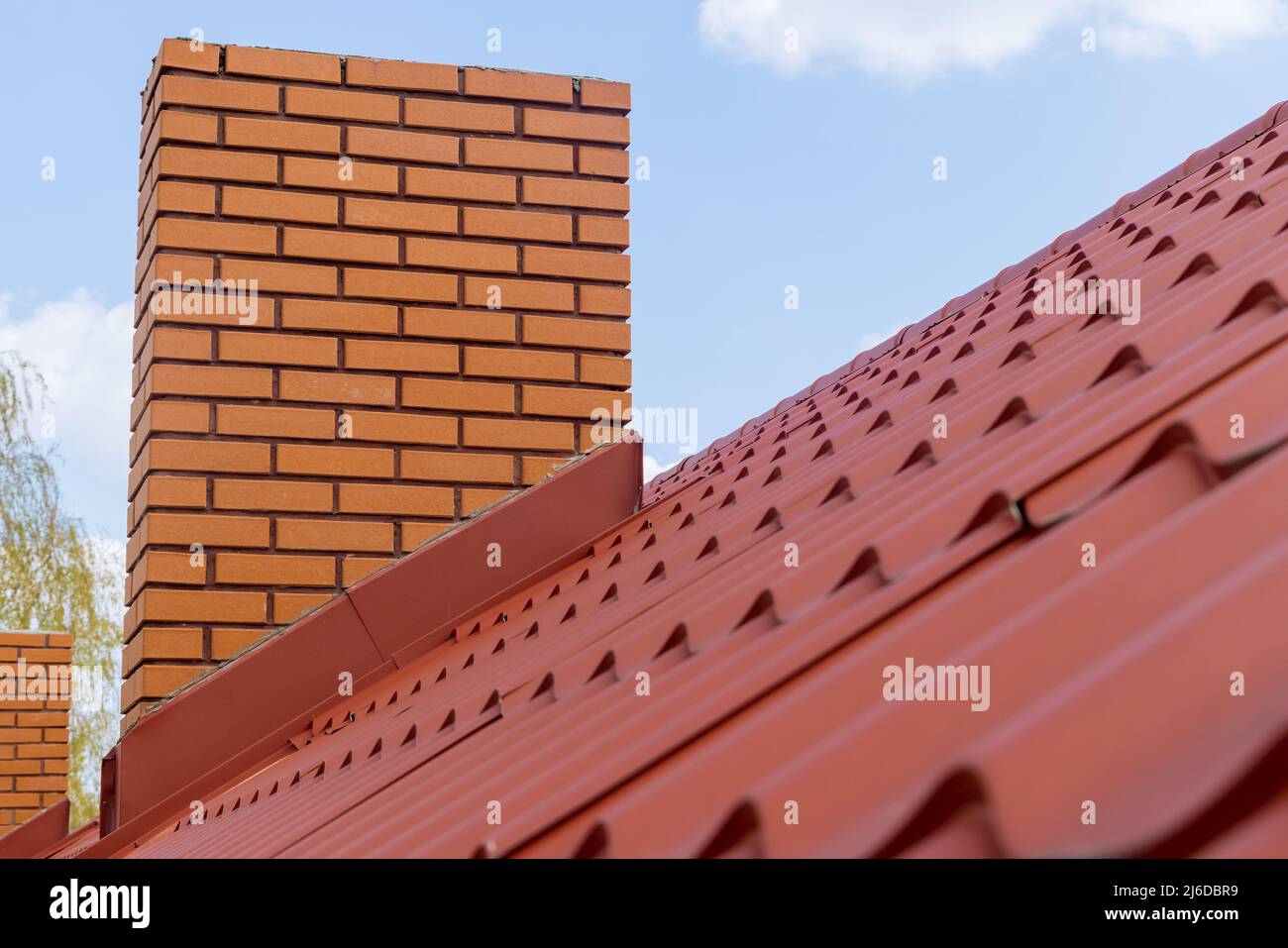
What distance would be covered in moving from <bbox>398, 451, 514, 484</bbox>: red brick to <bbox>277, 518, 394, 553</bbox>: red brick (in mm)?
211

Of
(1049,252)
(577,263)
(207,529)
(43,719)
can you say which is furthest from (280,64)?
(43,719)

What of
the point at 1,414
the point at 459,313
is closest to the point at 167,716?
the point at 459,313

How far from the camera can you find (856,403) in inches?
140

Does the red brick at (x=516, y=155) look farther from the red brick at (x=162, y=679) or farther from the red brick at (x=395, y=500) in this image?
the red brick at (x=162, y=679)

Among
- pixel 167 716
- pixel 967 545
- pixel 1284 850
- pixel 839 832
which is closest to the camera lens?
pixel 1284 850

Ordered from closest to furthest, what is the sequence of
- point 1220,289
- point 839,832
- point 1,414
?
point 839,832, point 1220,289, point 1,414

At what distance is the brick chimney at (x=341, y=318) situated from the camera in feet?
12.7

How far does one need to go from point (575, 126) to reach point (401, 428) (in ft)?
3.83

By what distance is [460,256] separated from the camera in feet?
13.5

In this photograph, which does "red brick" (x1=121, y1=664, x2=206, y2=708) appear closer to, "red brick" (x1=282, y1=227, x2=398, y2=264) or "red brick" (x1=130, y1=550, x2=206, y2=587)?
"red brick" (x1=130, y1=550, x2=206, y2=587)

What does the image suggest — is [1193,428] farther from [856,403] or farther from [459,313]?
[459,313]

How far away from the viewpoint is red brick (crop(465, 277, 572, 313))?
4.12m

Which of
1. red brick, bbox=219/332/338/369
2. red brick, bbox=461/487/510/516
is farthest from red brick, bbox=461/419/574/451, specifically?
red brick, bbox=219/332/338/369

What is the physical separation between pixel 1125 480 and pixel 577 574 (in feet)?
7.62
